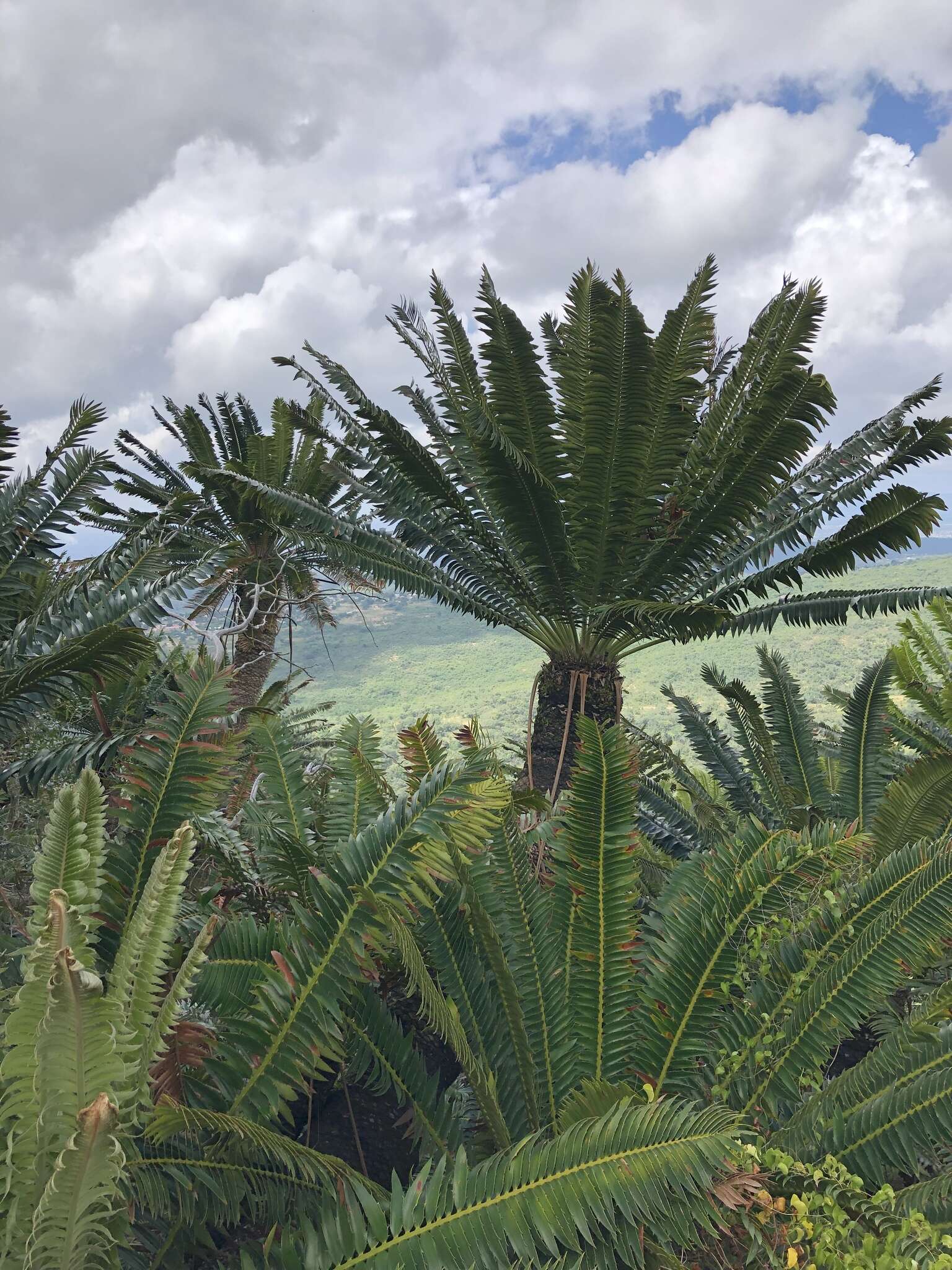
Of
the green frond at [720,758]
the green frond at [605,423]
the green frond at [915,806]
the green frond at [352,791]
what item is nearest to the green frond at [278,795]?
the green frond at [352,791]

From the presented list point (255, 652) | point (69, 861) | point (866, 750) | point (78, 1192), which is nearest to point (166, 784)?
point (69, 861)

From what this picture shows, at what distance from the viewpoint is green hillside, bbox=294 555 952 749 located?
41156mm

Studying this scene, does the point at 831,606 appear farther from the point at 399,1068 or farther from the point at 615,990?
the point at 399,1068

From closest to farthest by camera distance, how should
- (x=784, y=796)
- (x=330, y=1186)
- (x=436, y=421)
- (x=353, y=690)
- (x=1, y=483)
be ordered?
(x=330, y=1186) < (x=1, y=483) < (x=784, y=796) < (x=436, y=421) < (x=353, y=690)

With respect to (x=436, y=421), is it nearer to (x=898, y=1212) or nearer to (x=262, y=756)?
(x=262, y=756)

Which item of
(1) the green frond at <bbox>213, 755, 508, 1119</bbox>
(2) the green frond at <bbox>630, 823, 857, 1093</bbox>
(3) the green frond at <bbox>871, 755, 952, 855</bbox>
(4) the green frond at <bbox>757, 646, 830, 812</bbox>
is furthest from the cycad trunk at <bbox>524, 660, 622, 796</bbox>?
(1) the green frond at <bbox>213, 755, 508, 1119</bbox>

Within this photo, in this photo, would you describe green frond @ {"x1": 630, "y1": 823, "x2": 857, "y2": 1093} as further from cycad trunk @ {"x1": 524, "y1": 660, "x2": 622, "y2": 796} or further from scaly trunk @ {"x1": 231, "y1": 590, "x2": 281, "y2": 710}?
scaly trunk @ {"x1": 231, "y1": 590, "x2": 281, "y2": 710}

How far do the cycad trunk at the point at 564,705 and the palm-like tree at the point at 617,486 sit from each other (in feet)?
0.04

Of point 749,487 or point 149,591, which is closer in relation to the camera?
point 149,591

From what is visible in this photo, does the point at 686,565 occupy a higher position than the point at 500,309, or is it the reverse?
the point at 500,309

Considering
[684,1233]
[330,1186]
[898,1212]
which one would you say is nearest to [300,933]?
[330,1186]

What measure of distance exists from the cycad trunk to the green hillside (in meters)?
24.8

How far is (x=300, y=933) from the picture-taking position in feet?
6.75

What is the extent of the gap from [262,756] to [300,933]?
4.63ft
